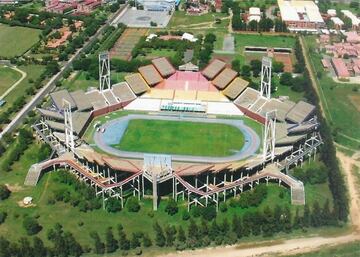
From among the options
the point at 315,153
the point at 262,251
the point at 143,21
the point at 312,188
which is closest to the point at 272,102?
the point at 315,153

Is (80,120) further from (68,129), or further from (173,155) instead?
(173,155)

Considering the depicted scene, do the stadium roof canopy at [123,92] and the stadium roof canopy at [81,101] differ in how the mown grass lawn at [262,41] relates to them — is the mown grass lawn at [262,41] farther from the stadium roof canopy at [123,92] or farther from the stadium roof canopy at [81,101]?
the stadium roof canopy at [81,101]

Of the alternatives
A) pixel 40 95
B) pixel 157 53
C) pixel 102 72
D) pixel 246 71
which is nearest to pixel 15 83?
pixel 40 95

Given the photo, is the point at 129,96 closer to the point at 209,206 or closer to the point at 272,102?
the point at 272,102

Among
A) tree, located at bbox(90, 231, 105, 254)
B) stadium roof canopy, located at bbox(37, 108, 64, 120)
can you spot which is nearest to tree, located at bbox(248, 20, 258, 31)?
stadium roof canopy, located at bbox(37, 108, 64, 120)

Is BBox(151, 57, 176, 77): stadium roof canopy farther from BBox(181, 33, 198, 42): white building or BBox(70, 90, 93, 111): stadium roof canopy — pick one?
BBox(181, 33, 198, 42): white building

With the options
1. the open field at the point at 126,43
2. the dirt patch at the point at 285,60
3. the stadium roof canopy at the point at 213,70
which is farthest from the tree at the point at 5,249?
the dirt patch at the point at 285,60
